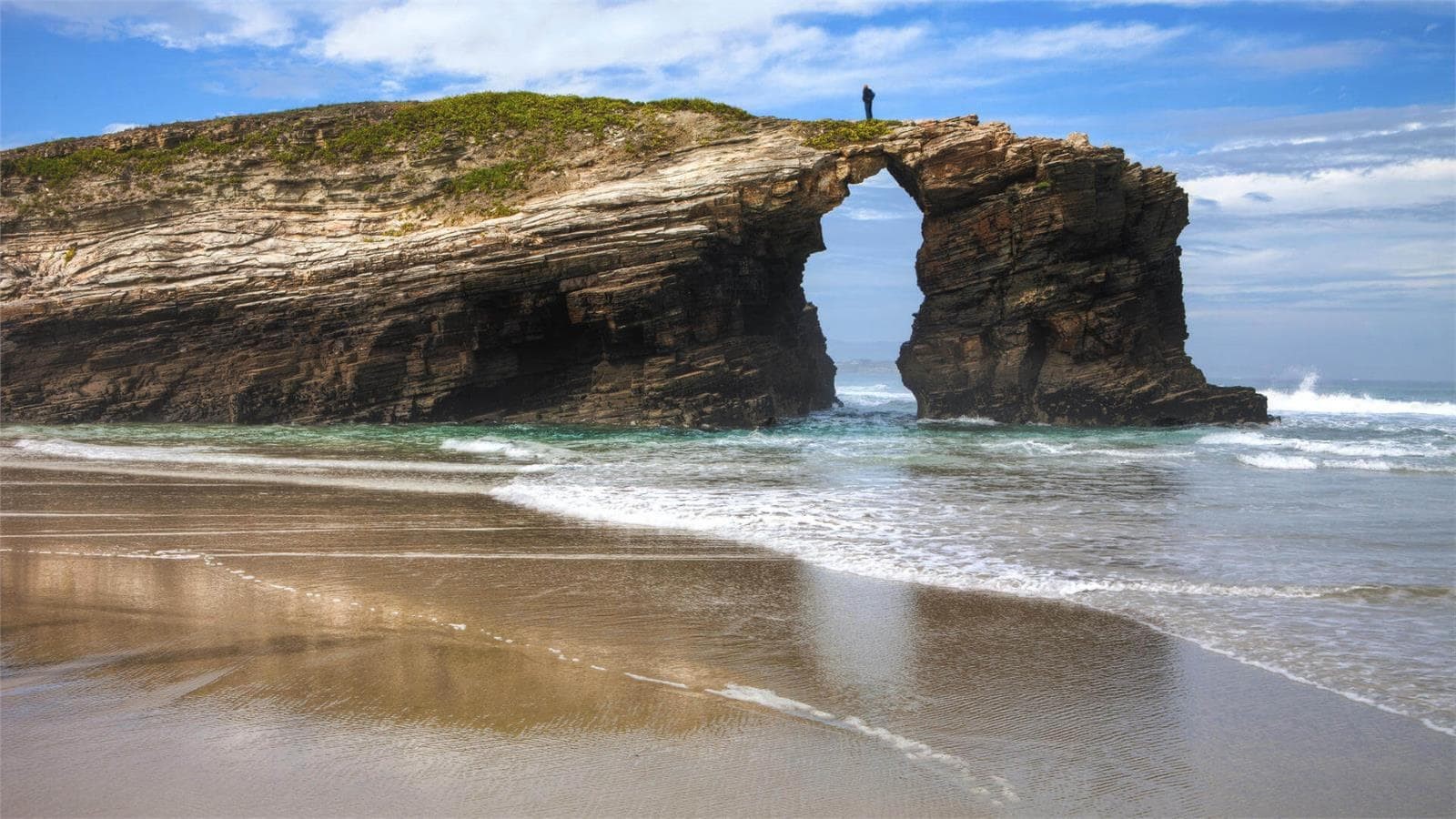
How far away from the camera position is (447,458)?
16625mm

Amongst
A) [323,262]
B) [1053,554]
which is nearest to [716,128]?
[323,262]

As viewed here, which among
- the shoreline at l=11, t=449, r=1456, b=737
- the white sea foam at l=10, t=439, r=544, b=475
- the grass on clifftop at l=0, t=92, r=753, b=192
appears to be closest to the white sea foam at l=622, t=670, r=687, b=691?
the shoreline at l=11, t=449, r=1456, b=737

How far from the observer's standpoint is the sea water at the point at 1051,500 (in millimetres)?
6273

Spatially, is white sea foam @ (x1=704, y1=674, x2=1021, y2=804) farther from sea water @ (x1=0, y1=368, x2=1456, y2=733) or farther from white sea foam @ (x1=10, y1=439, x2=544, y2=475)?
white sea foam @ (x1=10, y1=439, x2=544, y2=475)

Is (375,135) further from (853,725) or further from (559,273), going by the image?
(853,725)

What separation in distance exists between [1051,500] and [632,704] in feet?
26.3

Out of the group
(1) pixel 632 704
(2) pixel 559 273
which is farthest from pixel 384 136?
(1) pixel 632 704

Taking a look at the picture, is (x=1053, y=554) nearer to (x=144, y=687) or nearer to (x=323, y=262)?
(x=144, y=687)

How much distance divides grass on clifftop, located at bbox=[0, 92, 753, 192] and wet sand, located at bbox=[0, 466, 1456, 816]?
21150 mm

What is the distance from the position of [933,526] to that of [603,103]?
21663 mm

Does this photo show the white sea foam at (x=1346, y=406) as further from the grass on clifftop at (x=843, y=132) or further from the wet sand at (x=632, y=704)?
the wet sand at (x=632, y=704)

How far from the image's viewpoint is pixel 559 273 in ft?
78.4

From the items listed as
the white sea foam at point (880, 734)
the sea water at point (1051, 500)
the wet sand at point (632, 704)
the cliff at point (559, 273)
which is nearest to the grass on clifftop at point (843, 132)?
the cliff at point (559, 273)

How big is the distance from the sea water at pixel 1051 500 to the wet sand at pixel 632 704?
29.7 inches
